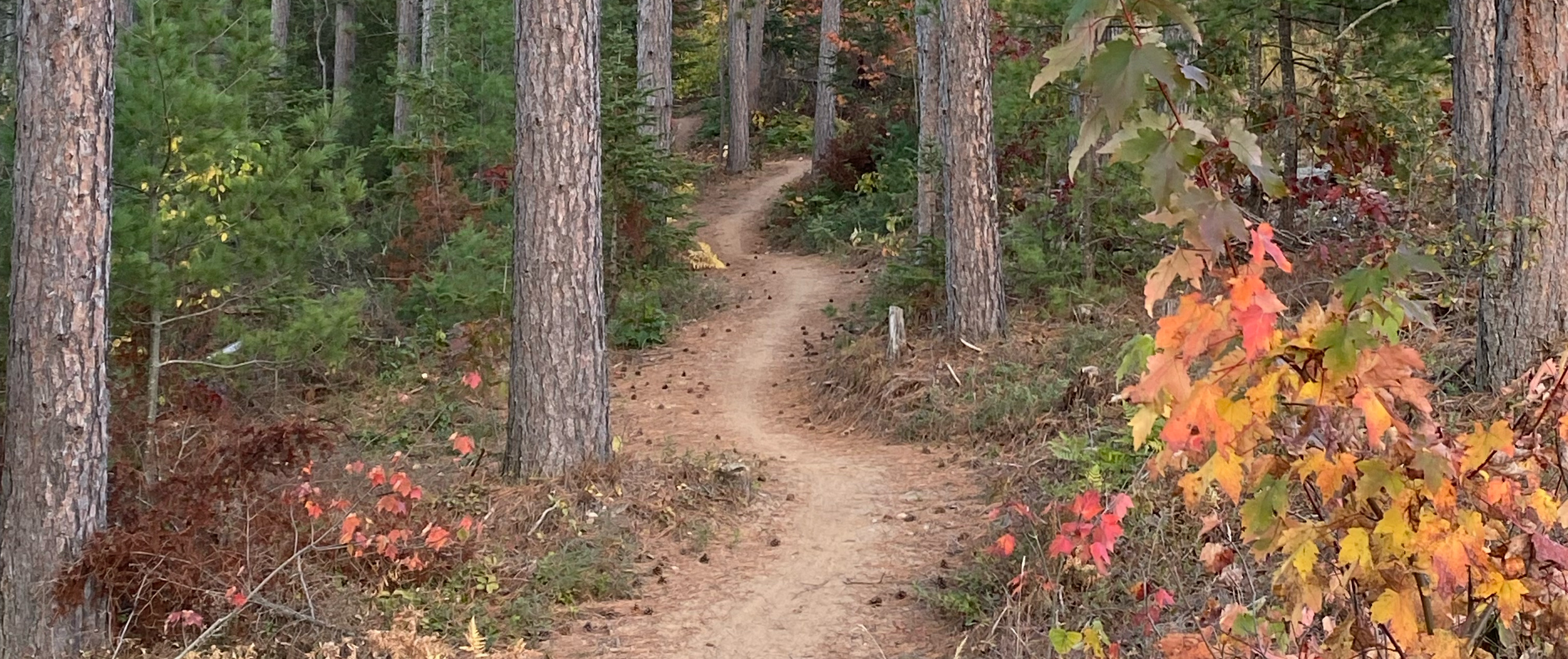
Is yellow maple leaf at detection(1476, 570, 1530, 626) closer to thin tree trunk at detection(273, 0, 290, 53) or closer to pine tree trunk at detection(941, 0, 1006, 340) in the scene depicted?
pine tree trunk at detection(941, 0, 1006, 340)

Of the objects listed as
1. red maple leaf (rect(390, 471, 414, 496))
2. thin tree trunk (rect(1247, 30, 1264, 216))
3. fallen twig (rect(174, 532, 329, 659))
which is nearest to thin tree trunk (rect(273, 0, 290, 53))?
thin tree trunk (rect(1247, 30, 1264, 216))

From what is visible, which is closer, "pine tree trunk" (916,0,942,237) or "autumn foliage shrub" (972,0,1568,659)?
"autumn foliage shrub" (972,0,1568,659)

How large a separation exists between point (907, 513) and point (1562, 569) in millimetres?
5734

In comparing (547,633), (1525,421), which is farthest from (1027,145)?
(1525,421)

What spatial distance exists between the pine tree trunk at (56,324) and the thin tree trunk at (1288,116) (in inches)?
370

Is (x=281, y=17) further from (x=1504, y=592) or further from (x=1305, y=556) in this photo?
(x=1504, y=592)

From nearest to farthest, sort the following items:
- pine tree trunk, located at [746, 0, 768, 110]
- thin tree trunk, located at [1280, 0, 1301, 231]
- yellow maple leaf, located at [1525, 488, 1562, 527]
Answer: yellow maple leaf, located at [1525, 488, 1562, 527], thin tree trunk, located at [1280, 0, 1301, 231], pine tree trunk, located at [746, 0, 768, 110]

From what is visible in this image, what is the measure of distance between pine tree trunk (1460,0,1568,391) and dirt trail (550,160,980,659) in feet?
10.8

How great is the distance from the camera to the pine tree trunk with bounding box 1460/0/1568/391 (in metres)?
6.58

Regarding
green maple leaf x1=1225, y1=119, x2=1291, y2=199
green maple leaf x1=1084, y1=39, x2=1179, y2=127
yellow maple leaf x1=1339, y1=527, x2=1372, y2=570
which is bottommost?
yellow maple leaf x1=1339, y1=527, x2=1372, y2=570

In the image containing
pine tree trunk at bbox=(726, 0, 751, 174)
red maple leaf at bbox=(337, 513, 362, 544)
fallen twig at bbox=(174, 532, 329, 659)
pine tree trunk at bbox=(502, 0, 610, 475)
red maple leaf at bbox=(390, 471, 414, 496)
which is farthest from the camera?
pine tree trunk at bbox=(726, 0, 751, 174)

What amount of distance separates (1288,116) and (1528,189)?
481cm

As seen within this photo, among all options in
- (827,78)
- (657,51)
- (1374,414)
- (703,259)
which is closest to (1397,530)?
(1374,414)

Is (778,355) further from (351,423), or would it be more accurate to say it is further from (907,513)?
(907,513)
